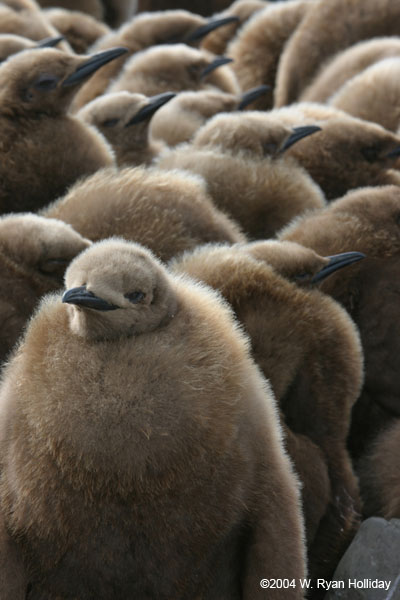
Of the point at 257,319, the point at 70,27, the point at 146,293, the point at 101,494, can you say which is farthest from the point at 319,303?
the point at 70,27

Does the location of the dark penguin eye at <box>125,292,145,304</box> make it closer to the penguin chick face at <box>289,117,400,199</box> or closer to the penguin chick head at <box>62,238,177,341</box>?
the penguin chick head at <box>62,238,177,341</box>

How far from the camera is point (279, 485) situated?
5.44ft

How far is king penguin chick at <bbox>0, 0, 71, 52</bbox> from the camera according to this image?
3742 mm

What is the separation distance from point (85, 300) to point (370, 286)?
831 millimetres

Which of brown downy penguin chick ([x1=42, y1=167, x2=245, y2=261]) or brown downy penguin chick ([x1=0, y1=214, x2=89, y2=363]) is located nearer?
brown downy penguin chick ([x1=0, y1=214, x2=89, y2=363])

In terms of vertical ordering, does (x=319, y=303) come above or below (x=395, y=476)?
above

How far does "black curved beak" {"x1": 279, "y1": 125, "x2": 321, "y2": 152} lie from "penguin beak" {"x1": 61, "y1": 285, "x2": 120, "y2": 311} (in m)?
1.13

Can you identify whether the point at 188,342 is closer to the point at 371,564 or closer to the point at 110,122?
the point at 371,564

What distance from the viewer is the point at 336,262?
6.72ft

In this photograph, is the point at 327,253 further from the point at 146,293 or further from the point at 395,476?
the point at 146,293

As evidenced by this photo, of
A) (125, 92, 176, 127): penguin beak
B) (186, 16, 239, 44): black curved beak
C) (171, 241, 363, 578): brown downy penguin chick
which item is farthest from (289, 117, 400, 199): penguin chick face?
(186, 16, 239, 44): black curved beak

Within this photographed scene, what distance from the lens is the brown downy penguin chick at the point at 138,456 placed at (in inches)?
61.0

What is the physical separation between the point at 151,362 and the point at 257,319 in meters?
0.40

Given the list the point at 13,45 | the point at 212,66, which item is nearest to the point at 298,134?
the point at 212,66
